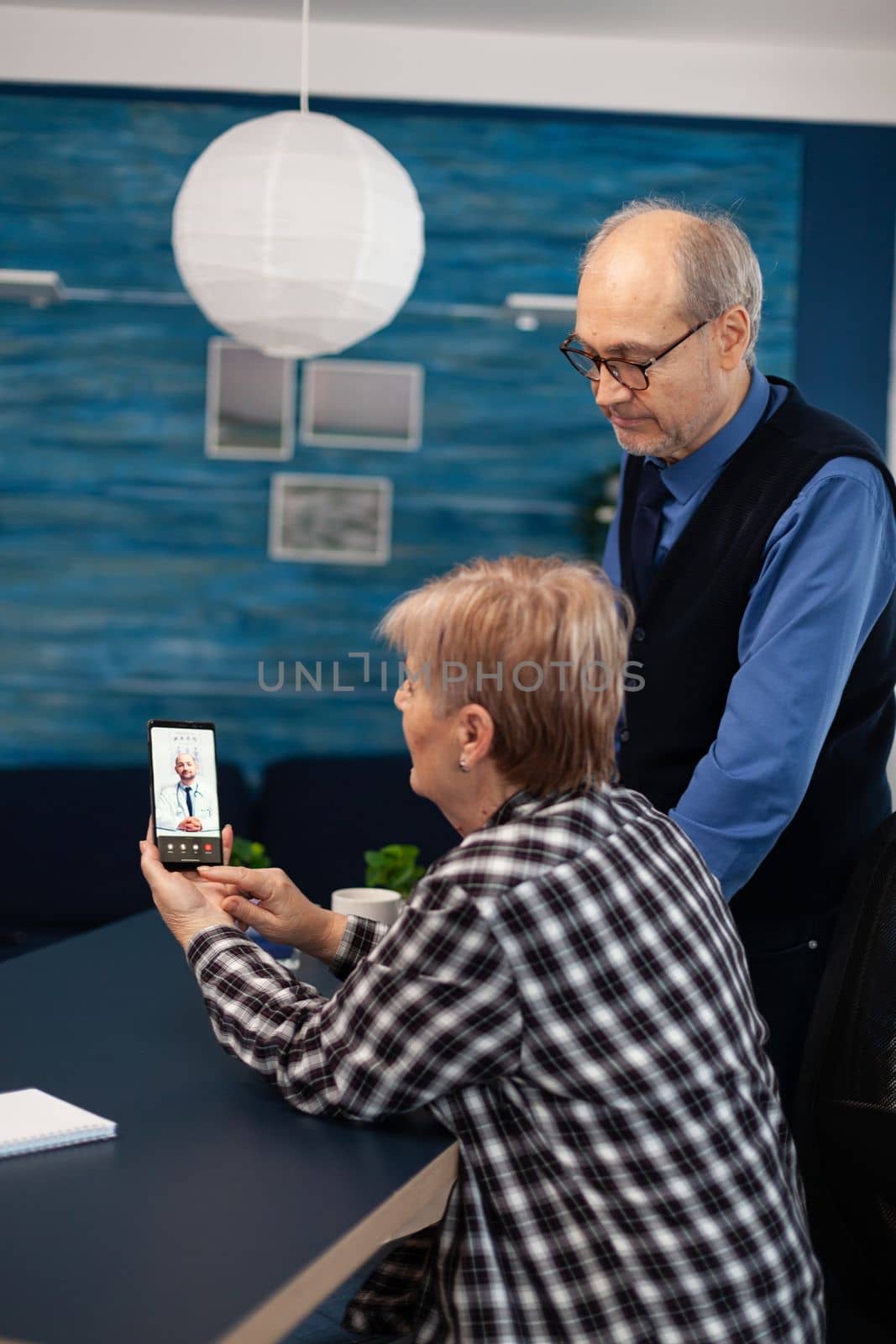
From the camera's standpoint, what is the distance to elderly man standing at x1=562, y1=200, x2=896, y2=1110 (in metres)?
1.69

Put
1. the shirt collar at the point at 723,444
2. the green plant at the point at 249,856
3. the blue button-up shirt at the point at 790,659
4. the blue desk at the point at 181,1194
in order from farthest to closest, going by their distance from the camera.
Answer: the green plant at the point at 249,856 < the shirt collar at the point at 723,444 < the blue button-up shirt at the point at 790,659 < the blue desk at the point at 181,1194

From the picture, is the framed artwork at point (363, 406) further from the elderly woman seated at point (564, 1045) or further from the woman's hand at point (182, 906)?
the elderly woman seated at point (564, 1045)

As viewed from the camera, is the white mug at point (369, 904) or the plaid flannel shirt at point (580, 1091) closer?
the plaid flannel shirt at point (580, 1091)

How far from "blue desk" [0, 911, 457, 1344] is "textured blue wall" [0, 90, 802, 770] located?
252 cm

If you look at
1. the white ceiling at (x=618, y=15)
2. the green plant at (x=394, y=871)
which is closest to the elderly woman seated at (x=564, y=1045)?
the green plant at (x=394, y=871)

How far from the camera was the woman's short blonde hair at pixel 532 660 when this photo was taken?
1.27 m

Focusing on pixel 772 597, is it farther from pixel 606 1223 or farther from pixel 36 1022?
pixel 36 1022

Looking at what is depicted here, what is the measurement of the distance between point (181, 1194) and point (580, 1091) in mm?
348

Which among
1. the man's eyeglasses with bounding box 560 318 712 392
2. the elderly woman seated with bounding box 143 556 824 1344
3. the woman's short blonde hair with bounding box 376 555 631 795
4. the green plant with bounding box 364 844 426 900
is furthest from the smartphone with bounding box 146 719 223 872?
the man's eyeglasses with bounding box 560 318 712 392

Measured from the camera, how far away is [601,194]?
4.07m

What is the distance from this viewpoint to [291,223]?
7.05 feet

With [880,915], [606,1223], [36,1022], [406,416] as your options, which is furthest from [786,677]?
[406,416]

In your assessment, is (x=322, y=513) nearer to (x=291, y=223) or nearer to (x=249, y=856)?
(x=291, y=223)

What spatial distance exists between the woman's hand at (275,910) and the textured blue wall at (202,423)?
2.53 metres
